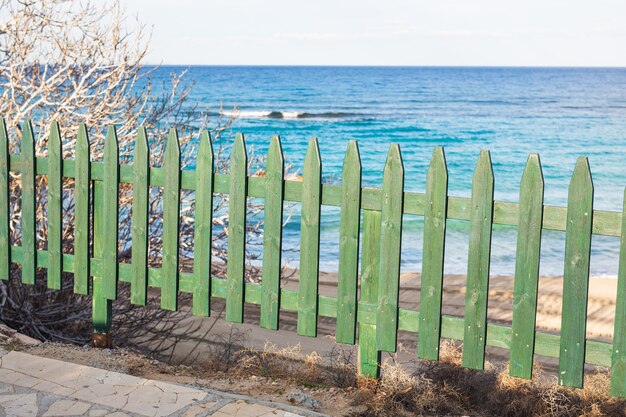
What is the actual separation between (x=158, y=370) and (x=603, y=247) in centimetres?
1385

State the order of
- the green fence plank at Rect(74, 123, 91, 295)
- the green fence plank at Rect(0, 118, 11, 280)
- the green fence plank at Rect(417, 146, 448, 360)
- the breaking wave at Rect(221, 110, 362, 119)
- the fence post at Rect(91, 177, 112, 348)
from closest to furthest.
→ 1. the green fence plank at Rect(417, 146, 448, 360)
2. the green fence plank at Rect(74, 123, 91, 295)
3. the fence post at Rect(91, 177, 112, 348)
4. the green fence plank at Rect(0, 118, 11, 280)
5. the breaking wave at Rect(221, 110, 362, 119)

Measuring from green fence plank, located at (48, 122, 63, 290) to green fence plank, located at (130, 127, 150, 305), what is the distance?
0.63 meters

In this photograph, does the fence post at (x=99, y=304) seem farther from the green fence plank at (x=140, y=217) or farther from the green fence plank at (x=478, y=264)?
the green fence plank at (x=478, y=264)

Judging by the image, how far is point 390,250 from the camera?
4.82 metres

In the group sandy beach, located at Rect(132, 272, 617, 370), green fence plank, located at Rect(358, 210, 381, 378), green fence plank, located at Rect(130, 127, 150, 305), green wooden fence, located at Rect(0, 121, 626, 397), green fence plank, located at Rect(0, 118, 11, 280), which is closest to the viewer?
green wooden fence, located at Rect(0, 121, 626, 397)

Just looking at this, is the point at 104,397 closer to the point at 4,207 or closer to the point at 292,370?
the point at 292,370

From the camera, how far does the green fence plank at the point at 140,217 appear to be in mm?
5531

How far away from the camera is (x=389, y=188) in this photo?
4.75 m

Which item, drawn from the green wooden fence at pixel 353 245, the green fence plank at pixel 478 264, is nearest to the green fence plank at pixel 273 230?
the green wooden fence at pixel 353 245

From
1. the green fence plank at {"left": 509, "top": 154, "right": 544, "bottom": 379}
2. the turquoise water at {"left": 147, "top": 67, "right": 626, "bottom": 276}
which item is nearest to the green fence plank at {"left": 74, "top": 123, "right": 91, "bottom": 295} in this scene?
the green fence plank at {"left": 509, "top": 154, "right": 544, "bottom": 379}

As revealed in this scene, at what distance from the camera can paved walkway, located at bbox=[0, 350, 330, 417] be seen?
4.39 metres

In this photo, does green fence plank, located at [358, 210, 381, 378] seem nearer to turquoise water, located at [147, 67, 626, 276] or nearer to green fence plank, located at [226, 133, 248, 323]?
green fence plank, located at [226, 133, 248, 323]

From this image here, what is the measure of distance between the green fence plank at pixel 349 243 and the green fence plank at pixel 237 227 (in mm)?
635

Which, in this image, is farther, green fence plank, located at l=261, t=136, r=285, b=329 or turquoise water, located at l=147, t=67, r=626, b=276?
turquoise water, located at l=147, t=67, r=626, b=276
